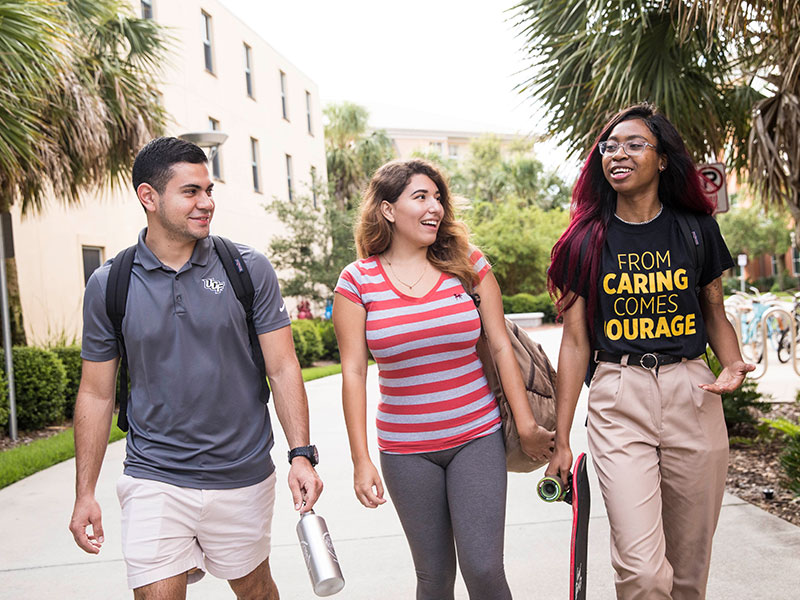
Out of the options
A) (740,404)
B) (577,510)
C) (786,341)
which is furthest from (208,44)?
(577,510)

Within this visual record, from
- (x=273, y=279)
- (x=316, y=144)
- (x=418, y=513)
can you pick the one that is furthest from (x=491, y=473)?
(x=316, y=144)

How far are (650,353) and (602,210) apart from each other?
0.61m

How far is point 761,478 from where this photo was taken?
6.14 m

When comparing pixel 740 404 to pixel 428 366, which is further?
pixel 740 404

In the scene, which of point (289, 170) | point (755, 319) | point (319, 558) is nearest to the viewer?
point (319, 558)

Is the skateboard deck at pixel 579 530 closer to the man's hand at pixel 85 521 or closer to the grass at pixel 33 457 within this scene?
the man's hand at pixel 85 521

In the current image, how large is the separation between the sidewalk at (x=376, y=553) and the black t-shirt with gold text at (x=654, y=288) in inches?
63.8

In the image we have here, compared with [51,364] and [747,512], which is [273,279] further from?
[51,364]

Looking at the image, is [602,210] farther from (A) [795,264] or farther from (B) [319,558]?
(A) [795,264]

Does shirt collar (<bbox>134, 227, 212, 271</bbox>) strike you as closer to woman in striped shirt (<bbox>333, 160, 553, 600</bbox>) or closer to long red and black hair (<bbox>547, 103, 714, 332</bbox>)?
woman in striped shirt (<bbox>333, 160, 553, 600</bbox>)

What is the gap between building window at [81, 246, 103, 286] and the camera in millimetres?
15943

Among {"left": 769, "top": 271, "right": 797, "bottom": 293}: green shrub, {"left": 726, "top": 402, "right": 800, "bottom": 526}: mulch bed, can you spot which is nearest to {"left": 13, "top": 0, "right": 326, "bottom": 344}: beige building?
{"left": 726, "top": 402, "right": 800, "bottom": 526}: mulch bed

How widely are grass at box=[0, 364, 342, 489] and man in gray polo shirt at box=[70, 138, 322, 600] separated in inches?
187

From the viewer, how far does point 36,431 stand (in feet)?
33.4
